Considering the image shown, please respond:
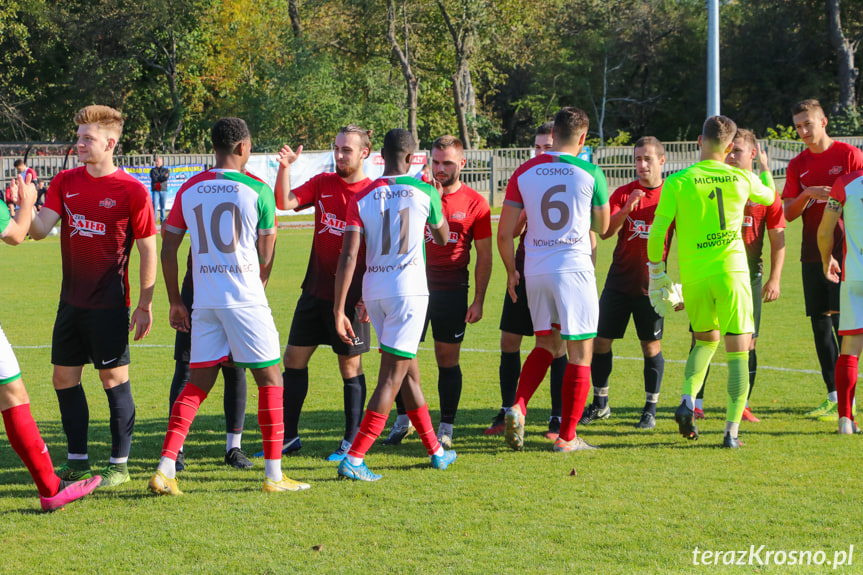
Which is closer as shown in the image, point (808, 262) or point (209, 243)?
point (209, 243)

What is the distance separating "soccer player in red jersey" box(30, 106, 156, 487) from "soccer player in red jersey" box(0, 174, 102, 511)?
470 mm

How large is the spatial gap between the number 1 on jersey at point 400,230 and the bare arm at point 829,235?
317 cm

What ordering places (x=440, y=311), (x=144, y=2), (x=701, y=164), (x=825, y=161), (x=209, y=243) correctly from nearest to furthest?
(x=209, y=243)
(x=701, y=164)
(x=440, y=311)
(x=825, y=161)
(x=144, y=2)

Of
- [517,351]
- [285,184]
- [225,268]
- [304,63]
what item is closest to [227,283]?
[225,268]

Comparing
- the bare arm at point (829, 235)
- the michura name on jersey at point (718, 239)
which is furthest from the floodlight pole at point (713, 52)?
the michura name on jersey at point (718, 239)

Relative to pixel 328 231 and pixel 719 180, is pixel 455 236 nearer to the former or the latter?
pixel 328 231

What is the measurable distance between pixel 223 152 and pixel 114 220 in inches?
31.8

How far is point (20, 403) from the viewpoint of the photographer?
4789 mm

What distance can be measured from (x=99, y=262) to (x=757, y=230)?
198 inches

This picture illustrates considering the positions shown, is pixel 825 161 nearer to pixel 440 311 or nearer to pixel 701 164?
pixel 701 164

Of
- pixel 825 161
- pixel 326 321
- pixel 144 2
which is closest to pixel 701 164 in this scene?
pixel 825 161

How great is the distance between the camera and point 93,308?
5387 millimetres

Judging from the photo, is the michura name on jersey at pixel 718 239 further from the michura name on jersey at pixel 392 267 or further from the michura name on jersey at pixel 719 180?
the michura name on jersey at pixel 392 267

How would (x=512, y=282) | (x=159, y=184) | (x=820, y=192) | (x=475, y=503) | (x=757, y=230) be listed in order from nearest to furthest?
(x=475, y=503) < (x=512, y=282) < (x=820, y=192) < (x=757, y=230) < (x=159, y=184)
